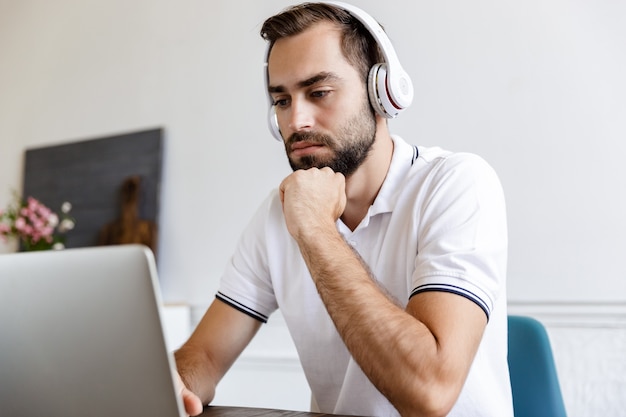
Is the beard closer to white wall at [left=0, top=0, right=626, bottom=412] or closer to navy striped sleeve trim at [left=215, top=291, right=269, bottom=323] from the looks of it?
navy striped sleeve trim at [left=215, top=291, right=269, bottom=323]

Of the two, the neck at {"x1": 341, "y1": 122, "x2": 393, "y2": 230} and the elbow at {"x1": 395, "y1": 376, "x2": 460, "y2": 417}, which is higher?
the neck at {"x1": 341, "y1": 122, "x2": 393, "y2": 230}

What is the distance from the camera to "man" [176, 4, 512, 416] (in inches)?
38.8

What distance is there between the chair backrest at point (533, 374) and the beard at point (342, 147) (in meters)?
0.49

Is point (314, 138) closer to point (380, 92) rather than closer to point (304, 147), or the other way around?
point (304, 147)

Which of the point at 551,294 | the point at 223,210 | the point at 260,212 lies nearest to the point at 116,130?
the point at 223,210

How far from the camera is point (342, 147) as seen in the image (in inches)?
56.1

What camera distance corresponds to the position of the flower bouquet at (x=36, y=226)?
2.98 metres

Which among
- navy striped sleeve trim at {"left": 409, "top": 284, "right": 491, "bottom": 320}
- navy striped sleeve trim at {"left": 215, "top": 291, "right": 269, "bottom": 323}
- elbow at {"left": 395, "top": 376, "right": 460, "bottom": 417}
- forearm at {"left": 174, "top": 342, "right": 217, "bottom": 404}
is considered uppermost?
navy striped sleeve trim at {"left": 409, "top": 284, "right": 491, "bottom": 320}

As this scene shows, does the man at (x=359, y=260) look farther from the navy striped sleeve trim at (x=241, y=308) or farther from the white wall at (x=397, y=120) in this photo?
the white wall at (x=397, y=120)

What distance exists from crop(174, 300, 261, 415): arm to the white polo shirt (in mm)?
31

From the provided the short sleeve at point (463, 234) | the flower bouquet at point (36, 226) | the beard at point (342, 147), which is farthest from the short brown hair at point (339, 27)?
the flower bouquet at point (36, 226)

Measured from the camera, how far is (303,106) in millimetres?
1425

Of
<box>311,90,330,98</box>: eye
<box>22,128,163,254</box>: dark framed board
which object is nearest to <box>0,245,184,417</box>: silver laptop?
<box>311,90,330,98</box>: eye

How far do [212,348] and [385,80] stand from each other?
0.70 meters
